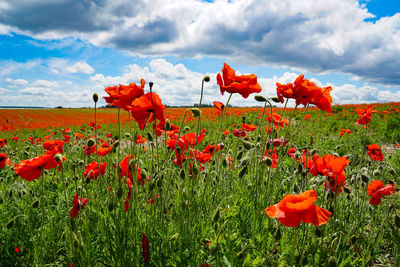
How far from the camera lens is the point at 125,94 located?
62.7 inches

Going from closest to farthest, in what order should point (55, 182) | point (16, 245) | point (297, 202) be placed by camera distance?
point (297, 202) → point (16, 245) → point (55, 182)

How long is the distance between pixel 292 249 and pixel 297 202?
71 centimetres

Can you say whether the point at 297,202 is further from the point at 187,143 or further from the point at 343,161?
the point at 187,143

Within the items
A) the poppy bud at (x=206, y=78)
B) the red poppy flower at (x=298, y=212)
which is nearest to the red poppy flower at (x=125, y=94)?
the poppy bud at (x=206, y=78)

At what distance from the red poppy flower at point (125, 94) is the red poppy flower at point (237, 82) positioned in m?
0.55

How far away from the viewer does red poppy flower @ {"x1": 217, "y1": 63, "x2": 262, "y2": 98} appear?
5.63 ft

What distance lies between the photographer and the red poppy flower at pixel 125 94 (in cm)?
159

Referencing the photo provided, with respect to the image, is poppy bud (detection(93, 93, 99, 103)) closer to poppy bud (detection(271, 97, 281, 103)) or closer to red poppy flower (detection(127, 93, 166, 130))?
red poppy flower (detection(127, 93, 166, 130))

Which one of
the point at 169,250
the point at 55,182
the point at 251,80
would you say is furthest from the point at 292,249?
the point at 55,182

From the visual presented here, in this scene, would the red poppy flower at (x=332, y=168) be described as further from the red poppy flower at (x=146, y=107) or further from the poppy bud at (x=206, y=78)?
the red poppy flower at (x=146, y=107)

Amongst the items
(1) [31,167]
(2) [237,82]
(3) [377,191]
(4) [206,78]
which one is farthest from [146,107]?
(3) [377,191]

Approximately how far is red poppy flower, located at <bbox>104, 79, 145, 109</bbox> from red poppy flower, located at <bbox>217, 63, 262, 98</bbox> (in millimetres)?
546

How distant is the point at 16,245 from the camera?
2.01 metres

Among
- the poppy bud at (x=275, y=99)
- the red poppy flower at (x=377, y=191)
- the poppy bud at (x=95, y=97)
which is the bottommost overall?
the red poppy flower at (x=377, y=191)
